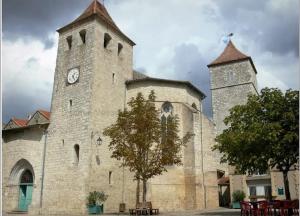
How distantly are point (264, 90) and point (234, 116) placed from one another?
1809 millimetres

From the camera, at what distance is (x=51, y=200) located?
Answer: 21906mm

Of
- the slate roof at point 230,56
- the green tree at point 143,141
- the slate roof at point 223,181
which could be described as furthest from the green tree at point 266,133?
the slate roof at point 230,56

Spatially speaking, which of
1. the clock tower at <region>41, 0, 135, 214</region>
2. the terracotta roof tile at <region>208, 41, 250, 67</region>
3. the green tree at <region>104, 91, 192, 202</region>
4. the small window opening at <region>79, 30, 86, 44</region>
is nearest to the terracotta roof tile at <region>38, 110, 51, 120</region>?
the clock tower at <region>41, 0, 135, 214</region>

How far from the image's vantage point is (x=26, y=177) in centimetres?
2466

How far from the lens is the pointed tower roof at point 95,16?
24.7 meters

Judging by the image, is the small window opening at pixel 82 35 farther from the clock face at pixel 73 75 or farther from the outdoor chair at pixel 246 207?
the outdoor chair at pixel 246 207

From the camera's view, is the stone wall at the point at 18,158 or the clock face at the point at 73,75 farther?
the clock face at the point at 73,75

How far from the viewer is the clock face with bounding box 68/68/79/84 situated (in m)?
24.0

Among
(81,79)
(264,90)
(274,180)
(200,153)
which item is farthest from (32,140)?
(274,180)

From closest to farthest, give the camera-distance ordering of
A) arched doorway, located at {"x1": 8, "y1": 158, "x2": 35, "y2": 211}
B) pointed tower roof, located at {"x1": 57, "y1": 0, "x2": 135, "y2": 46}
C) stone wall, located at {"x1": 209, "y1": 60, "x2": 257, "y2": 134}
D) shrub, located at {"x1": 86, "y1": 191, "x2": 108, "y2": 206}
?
1. shrub, located at {"x1": 86, "y1": 191, "x2": 108, "y2": 206}
2. arched doorway, located at {"x1": 8, "y1": 158, "x2": 35, "y2": 211}
3. pointed tower roof, located at {"x1": 57, "y1": 0, "x2": 135, "y2": 46}
4. stone wall, located at {"x1": 209, "y1": 60, "x2": 257, "y2": 134}

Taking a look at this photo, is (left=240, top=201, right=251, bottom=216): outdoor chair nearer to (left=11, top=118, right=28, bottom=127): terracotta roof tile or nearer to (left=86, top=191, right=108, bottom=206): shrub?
(left=86, top=191, right=108, bottom=206): shrub

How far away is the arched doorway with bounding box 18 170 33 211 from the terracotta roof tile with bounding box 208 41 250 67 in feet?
87.6

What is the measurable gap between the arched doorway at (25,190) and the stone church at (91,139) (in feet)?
0.23

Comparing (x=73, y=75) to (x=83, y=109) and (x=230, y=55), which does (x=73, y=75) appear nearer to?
(x=83, y=109)
